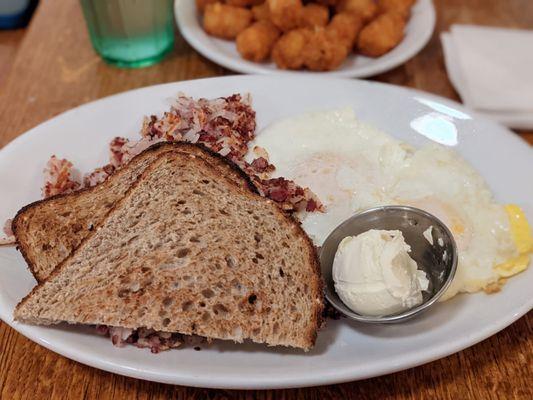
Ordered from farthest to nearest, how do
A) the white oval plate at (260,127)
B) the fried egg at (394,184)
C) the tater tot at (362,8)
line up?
1. the tater tot at (362,8)
2. the fried egg at (394,184)
3. the white oval plate at (260,127)

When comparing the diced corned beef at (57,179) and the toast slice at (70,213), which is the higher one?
the toast slice at (70,213)

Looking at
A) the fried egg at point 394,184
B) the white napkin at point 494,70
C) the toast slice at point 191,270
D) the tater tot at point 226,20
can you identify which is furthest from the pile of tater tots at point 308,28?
the toast slice at point 191,270

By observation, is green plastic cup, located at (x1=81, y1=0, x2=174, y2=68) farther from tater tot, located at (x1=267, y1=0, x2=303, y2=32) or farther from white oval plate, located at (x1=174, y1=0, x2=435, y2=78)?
tater tot, located at (x1=267, y1=0, x2=303, y2=32)

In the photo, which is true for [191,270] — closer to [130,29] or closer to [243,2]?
[130,29]

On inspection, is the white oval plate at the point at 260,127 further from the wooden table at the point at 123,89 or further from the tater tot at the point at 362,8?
the tater tot at the point at 362,8

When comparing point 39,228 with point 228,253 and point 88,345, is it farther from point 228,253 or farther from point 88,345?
point 228,253

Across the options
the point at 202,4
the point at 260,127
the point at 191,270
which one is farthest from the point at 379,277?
the point at 202,4

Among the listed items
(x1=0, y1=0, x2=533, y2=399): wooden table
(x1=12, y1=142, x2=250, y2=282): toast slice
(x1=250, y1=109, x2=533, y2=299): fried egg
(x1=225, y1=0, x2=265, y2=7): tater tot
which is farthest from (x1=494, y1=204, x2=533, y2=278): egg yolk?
(x1=225, y1=0, x2=265, y2=7): tater tot
